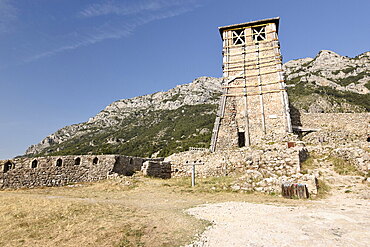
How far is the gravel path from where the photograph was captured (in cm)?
541

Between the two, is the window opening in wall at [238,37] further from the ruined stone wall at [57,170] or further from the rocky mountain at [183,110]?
the rocky mountain at [183,110]

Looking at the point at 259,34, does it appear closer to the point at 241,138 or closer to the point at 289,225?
the point at 241,138

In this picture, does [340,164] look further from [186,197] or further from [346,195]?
[186,197]

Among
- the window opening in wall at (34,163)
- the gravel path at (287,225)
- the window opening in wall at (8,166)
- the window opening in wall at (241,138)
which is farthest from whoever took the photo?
the window opening in wall at (241,138)

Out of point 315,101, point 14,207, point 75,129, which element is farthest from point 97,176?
point 75,129

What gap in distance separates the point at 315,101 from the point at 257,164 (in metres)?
66.1

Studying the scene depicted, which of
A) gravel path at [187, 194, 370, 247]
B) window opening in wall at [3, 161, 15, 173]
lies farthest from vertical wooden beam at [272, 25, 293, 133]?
window opening in wall at [3, 161, 15, 173]

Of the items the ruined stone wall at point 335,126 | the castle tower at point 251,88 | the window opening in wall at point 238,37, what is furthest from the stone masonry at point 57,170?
the window opening in wall at point 238,37

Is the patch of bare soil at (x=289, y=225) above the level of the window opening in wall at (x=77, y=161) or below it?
below

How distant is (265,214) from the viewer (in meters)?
8.13

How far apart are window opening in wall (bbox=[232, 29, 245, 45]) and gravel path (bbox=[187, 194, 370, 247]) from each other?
26.5 metres

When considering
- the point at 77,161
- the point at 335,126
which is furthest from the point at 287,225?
the point at 335,126

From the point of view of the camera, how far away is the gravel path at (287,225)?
5406 millimetres

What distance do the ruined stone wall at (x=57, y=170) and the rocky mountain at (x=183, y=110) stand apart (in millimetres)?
47531
